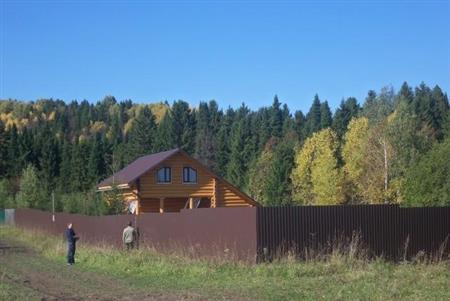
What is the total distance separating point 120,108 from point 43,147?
266 feet

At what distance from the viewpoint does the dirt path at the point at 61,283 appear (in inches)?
562

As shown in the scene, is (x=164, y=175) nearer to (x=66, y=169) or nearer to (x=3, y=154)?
(x=66, y=169)

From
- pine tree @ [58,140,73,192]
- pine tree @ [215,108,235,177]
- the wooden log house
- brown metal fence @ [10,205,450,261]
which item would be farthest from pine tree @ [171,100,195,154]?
brown metal fence @ [10,205,450,261]

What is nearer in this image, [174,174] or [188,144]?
[174,174]

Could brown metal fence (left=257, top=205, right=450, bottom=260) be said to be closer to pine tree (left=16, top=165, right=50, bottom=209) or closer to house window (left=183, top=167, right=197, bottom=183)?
house window (left=183, top=167, right=197, bottom=183)

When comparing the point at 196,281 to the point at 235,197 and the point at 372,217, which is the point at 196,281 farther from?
the point at 235,197

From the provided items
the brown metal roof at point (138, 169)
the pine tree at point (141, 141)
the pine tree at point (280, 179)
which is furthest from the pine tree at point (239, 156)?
the brown metal roof at point (138, 169)

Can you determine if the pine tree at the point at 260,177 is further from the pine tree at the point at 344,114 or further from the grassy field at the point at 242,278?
the grassy field at the point at 242,278

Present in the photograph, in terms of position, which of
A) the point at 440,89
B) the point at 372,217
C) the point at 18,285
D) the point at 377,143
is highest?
the point at 440,89

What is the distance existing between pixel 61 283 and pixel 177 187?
30.4 metres

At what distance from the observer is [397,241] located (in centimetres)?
1991

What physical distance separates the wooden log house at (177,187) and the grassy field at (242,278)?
23202mm

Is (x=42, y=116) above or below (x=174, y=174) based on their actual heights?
above

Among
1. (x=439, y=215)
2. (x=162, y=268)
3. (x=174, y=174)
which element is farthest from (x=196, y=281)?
(x=174, y=174)
